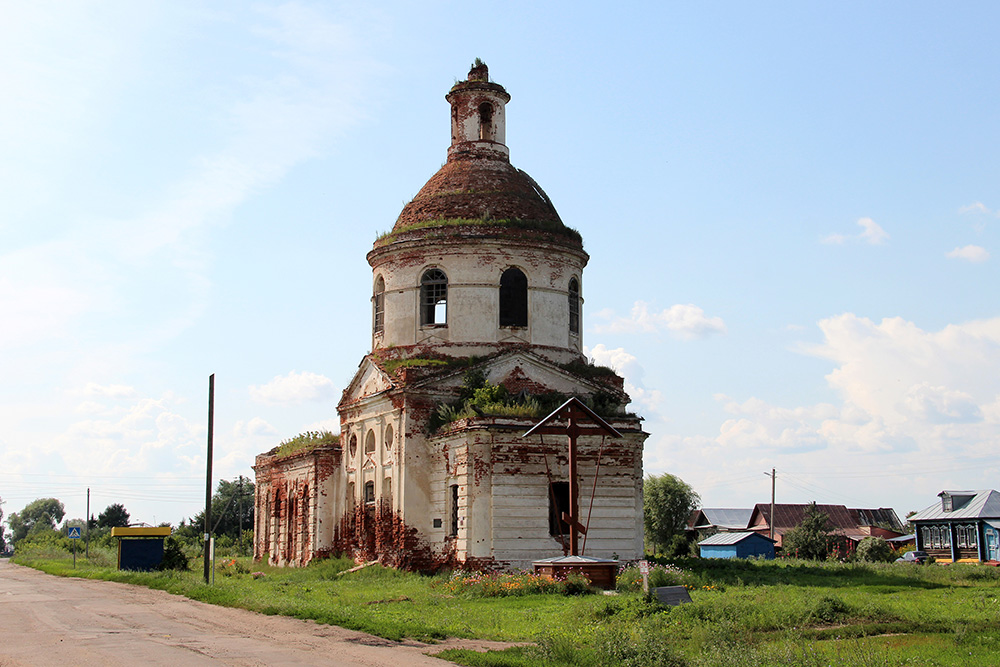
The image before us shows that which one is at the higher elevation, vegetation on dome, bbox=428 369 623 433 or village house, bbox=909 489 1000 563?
vegetation on dome, bbox=428 369 623 433

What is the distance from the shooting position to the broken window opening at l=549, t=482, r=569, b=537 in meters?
25.4

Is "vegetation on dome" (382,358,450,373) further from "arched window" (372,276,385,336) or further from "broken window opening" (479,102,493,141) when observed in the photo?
"broken window opening" (479,102,493,141)

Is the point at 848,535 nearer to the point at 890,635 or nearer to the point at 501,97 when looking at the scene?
the point at 501,97

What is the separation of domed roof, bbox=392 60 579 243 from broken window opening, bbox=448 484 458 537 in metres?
7.98

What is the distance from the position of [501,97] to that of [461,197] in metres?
4.08

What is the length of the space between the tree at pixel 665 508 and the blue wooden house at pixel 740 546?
13.6 feet

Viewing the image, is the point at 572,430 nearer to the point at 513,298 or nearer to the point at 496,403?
the point at 496,403

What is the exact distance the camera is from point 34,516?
409 ft

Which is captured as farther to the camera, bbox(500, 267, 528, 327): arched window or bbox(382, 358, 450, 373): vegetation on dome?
bbox(500, 267, 528, 327): arched window

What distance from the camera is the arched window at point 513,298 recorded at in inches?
1177

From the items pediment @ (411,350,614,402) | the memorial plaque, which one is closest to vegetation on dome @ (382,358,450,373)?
pediment @ (411,350,614,402)

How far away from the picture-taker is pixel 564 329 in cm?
3020

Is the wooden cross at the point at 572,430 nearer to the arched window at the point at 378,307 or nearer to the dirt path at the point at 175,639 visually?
the dirt path at the point at 175,639

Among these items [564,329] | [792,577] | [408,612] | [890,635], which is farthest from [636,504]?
[890,635]
